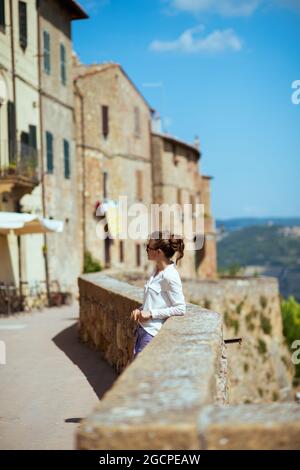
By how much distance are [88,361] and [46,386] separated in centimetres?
167

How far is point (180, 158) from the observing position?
4588 cm

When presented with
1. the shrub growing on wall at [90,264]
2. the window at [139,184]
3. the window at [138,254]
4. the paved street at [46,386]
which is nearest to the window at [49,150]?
the shrub growing on wall at [90,264]

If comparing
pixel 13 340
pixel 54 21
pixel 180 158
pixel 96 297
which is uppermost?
pixel 54 21

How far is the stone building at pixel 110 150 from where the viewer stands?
34469 millimetres

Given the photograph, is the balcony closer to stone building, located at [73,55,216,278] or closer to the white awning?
the white awning

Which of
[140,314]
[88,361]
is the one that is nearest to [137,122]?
[88,361]

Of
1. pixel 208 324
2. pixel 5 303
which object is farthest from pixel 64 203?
pixel 208 324

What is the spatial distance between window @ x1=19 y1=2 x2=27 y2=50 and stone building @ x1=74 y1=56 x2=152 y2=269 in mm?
10749

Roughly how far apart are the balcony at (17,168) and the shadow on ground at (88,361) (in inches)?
310

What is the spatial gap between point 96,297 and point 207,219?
131 ft

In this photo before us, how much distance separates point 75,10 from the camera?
91.4ft

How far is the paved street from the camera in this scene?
605cm
